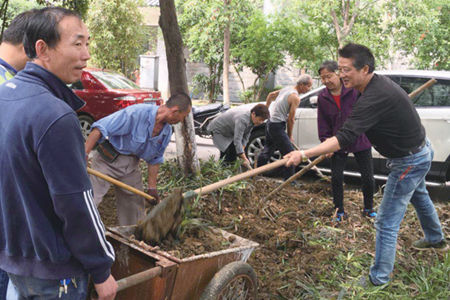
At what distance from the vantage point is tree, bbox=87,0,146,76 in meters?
17.0

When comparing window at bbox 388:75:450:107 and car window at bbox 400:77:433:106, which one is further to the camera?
car window at bbox 400:77:433:106

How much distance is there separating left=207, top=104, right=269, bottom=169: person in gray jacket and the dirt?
24.5 inches

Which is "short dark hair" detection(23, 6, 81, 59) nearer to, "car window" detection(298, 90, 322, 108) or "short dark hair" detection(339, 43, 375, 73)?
"short dark hair" detection(339, 43, 375, 73)

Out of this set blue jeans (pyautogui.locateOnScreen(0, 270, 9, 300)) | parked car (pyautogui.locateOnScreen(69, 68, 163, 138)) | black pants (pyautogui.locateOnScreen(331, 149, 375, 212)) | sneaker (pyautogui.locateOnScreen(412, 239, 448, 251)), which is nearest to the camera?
blue jeans (pyautogui.locateOnScreen(0, 270, 9, 300))

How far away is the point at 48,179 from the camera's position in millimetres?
1482

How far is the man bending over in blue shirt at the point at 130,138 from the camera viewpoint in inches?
148

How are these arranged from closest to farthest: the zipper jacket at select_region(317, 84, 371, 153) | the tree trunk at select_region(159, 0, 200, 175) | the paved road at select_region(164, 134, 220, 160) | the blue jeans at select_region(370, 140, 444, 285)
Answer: the blue jeans at select_region(370, 140, 444, 285), the zipper jacket at select_region(317, 84, 371, 153), the tree trunk at select_region(159, 0, 200, 175), the paved road at select_region(164, 134, 220, 160)

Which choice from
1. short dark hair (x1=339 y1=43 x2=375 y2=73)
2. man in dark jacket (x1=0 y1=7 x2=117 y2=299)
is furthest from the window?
man in dark jacket (x1=0 y1=7 x2=117 y2=299)

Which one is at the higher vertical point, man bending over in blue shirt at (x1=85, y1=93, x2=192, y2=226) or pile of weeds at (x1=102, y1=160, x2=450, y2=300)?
man bending over in blue shirt at (x1=85, y1=93, x2=192, y2=226)

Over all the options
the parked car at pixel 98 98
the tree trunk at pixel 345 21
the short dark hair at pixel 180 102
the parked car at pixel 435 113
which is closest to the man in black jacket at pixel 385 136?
Answer: the short dark hair at pixel 180 102

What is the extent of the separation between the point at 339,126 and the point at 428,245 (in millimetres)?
1658

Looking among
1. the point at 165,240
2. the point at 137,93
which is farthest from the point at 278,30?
the point at 165,240

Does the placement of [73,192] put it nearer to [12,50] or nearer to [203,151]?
[12,50]

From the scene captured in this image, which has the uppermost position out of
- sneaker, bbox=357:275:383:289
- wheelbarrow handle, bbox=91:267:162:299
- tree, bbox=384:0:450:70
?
tree, bbox=384:0:450:70
